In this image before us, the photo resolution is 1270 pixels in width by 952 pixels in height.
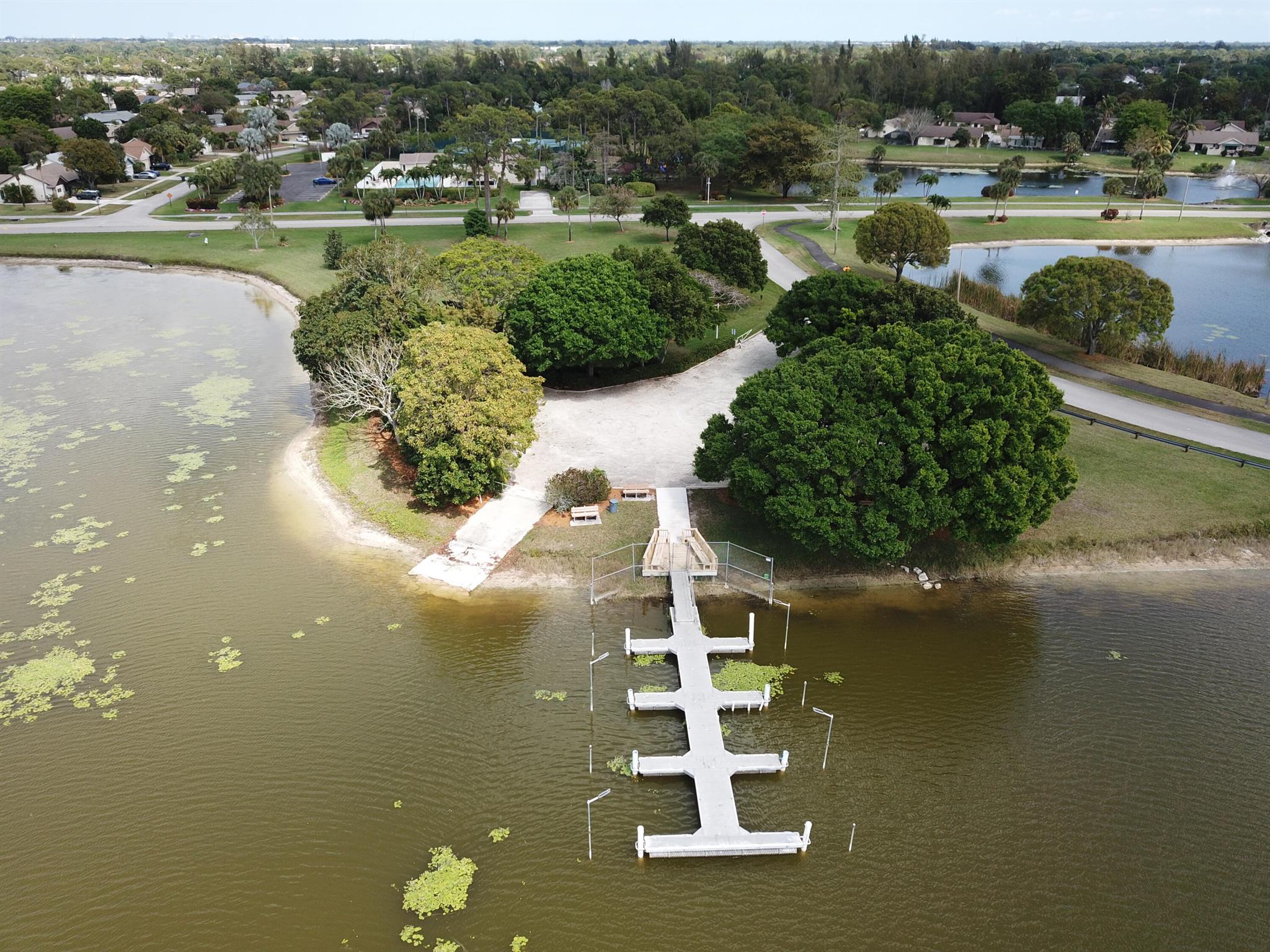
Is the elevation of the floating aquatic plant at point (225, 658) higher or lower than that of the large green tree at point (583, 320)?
lower

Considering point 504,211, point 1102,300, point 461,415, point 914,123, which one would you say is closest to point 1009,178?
point 1102,300

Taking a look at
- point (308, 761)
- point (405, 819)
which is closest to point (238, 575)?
point (308, 761)

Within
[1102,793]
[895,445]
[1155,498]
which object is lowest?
[1102,793]

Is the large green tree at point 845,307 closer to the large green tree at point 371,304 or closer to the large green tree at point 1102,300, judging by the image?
the large green tree at point 1102,300

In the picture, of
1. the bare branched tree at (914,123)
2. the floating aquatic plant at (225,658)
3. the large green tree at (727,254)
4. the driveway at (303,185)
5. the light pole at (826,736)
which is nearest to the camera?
the light pole at (826,736)

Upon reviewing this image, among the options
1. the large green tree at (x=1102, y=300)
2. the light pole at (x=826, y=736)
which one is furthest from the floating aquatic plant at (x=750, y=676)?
the large green tree at (x=1102, y=300)

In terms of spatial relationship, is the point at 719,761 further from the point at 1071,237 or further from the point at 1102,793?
the point at 1071,237

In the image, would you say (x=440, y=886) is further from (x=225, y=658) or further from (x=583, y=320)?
(x=583, y=320)
